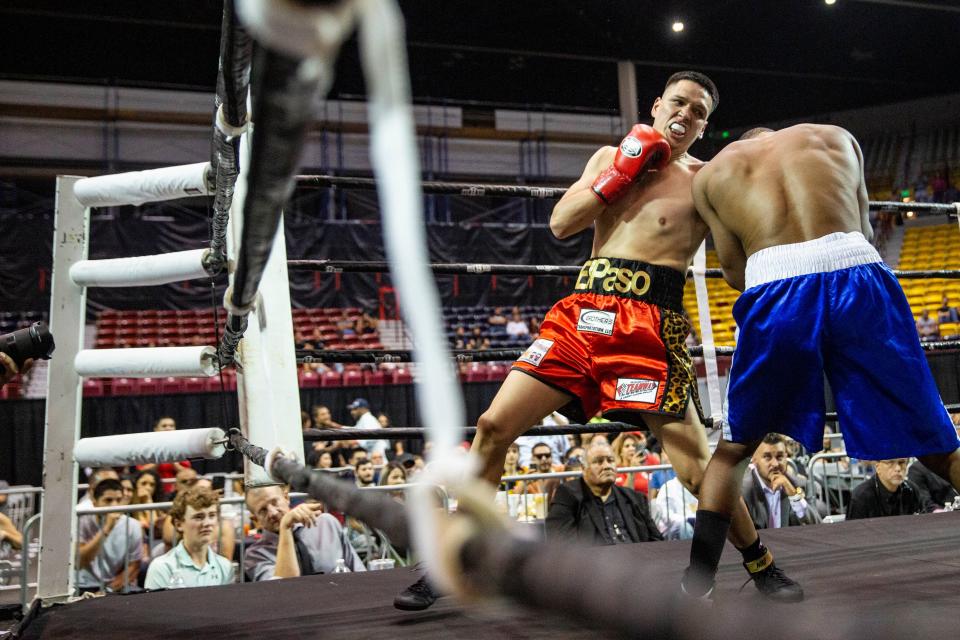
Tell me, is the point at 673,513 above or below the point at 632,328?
below

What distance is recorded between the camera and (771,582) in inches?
62.8

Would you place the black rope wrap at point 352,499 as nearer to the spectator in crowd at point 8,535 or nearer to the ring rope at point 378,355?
the ring rope at point 378,355

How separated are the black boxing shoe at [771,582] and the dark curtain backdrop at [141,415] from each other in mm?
5798

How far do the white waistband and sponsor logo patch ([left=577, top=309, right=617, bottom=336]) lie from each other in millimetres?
294

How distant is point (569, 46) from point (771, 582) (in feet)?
35.4

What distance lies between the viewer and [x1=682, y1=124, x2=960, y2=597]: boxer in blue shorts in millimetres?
1431

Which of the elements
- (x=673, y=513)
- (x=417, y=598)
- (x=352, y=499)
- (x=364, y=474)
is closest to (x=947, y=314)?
(x=673, y=513)

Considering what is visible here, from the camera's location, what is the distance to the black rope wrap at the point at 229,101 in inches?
32.5

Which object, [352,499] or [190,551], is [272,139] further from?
[190,551]

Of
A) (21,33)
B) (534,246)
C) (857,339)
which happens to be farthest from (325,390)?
(857,339)

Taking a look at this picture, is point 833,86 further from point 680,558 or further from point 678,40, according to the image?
point 680,558

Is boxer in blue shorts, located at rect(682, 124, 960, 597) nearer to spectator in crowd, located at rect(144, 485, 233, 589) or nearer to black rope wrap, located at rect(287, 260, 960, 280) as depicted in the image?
black rope wrap, located at rect(287, 260, 960, 280)

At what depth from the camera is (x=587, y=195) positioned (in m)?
1.74

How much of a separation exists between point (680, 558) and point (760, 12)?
1005 centimetres
